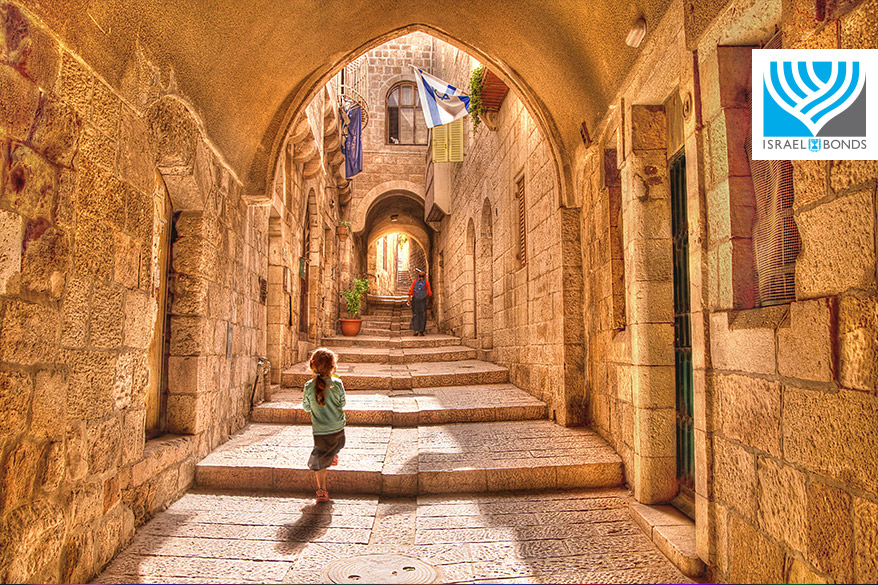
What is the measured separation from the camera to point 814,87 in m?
1.92

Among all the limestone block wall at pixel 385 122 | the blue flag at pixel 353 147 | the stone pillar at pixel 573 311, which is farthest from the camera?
the limestone block wall at pixel 385 122

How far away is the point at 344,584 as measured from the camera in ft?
8.34

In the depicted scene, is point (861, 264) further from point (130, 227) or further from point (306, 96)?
point (306, 96)

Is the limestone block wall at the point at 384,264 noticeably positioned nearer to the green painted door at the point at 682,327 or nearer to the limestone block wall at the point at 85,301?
the limestone block wall at the point at 85,301

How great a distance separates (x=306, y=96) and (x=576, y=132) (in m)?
2.49

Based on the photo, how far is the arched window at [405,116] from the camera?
691 inches

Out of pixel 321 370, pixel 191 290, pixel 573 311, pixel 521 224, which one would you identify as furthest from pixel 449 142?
pixel 321 370

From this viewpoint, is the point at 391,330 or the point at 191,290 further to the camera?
→ the point at 391,330

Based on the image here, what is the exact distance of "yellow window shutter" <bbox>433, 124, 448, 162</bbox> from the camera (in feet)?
41.0

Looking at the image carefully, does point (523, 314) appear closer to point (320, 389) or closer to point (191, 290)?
point (320, 389)

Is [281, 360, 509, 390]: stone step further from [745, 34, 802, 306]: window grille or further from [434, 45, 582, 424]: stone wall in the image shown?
[745, 34, 802, 306]: window grille

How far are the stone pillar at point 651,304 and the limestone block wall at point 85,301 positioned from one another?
309 centimetres

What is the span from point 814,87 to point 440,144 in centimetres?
1104

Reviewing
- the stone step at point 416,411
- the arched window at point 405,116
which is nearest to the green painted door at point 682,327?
Result: the stone step at point 416,411
